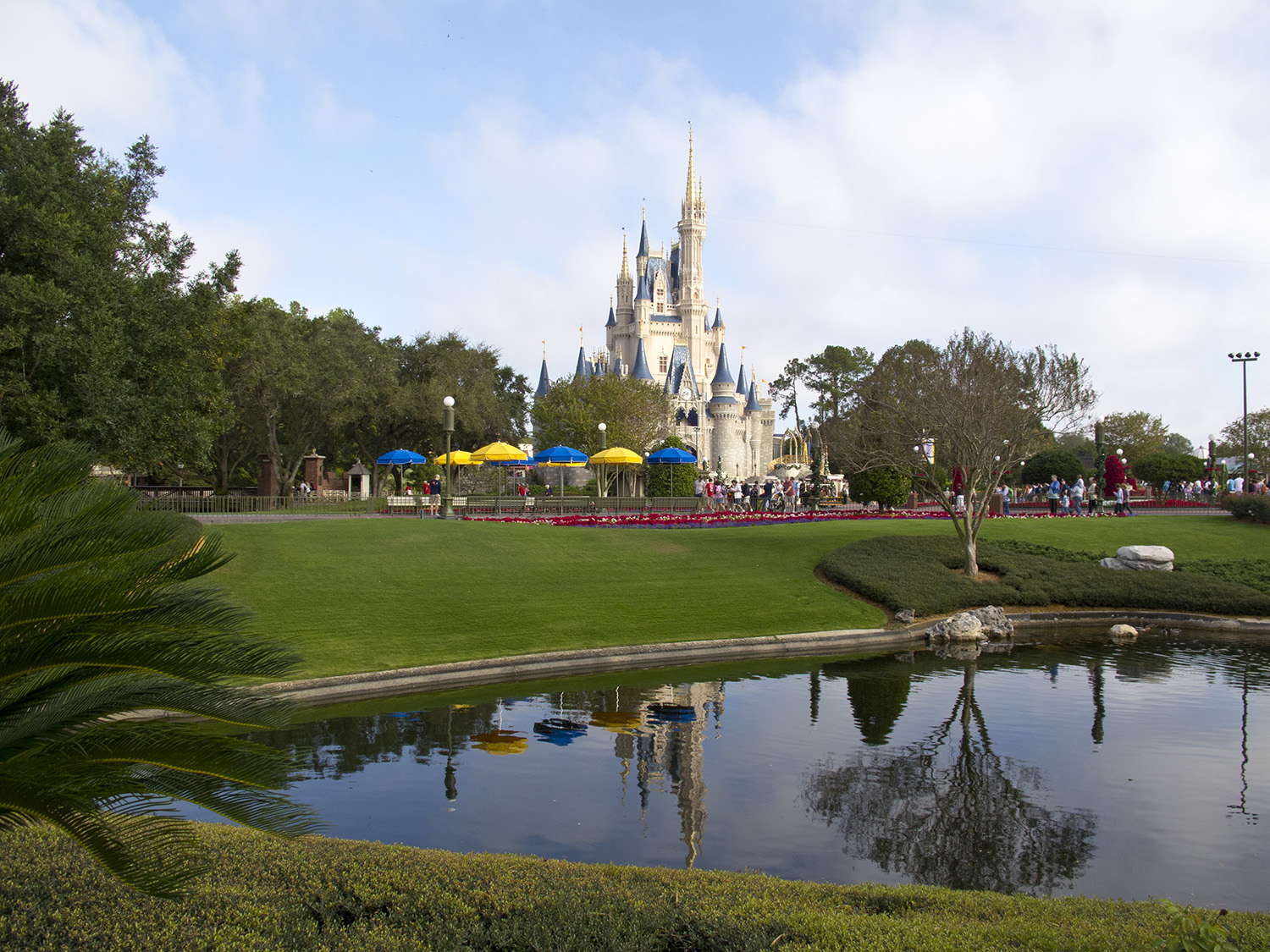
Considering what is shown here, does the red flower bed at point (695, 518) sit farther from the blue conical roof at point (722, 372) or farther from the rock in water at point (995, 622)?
the blue conical roof at point (722, 372)

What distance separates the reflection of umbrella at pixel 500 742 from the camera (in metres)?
9.94

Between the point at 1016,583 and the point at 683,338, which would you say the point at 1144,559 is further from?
the point at 683,338

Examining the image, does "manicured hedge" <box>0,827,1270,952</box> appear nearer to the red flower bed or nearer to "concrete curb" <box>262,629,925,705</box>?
"concrete curb" <box>262,629,925,705</box>

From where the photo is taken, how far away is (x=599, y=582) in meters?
19.1

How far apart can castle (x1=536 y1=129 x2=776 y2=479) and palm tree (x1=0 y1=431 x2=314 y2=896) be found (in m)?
99.6

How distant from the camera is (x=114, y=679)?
4531 mm

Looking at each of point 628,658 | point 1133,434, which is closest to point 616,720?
point 628,658

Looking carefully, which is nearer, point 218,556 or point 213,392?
point 218,556

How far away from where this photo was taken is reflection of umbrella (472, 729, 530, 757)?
9.94m

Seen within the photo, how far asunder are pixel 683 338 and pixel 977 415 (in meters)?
100

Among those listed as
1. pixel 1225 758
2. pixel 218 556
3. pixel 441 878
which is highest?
pixel 218 556

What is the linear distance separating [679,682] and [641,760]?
4045 millimetres

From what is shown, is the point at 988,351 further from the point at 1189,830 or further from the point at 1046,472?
the point at 1046,472

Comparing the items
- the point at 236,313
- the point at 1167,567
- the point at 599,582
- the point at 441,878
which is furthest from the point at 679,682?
the point at 236,313
